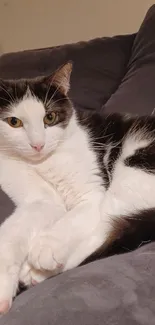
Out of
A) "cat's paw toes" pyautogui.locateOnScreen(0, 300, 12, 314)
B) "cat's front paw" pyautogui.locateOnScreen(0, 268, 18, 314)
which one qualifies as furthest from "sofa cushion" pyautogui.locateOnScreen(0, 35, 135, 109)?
"cat's paw toes" pyautogui.locateOnScreen(0, 300, 12, 314)

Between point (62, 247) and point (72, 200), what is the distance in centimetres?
28

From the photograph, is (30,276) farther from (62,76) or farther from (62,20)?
(62,20)

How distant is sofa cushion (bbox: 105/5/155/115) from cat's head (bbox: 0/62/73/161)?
459 mm

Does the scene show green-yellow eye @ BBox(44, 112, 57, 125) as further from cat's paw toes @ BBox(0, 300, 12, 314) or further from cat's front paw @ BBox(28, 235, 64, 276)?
cat's paw toes @ BBox(0, 300, 12, 314)

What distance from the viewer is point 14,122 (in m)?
1.22

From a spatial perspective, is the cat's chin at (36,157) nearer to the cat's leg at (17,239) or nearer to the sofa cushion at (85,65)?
the cat's leg at (17,239)

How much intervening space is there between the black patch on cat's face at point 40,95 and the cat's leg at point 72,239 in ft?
1.00

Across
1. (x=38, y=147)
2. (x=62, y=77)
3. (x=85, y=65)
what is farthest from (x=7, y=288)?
(x=85, y=65)

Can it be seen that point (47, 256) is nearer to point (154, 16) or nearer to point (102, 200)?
point (102, 200)

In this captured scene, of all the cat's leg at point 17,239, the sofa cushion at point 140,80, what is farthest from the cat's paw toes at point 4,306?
the sofa cushion at point 140,80

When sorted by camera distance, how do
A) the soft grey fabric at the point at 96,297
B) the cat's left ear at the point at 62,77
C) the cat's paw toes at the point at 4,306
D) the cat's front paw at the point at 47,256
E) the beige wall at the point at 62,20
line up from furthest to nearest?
the beige wall at the point at 62,20 → the cat's left ear at the point at 62,77 → the cat's front paw at the point at 47,256 → the cat's paw toes at the point at 4,306 → the soft grey fabric at the point at 96,297

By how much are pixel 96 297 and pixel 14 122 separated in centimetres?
64

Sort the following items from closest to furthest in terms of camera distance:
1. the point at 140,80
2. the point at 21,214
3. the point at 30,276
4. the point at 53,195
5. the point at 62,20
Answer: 1. the point at 30,276
2. the point at 21,214
3. the point at 53,195
4. the point at 140,80
5. the point at 62,20

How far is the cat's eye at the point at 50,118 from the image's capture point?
125cm
